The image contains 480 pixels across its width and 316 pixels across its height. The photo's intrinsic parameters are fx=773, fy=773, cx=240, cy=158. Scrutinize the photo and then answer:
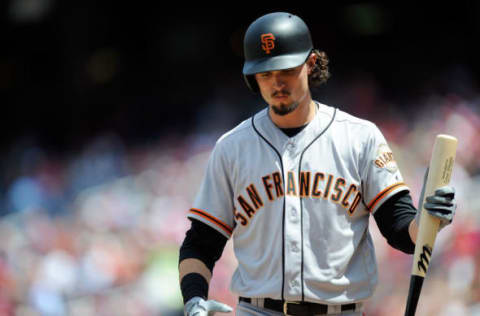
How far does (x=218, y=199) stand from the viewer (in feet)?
8.65

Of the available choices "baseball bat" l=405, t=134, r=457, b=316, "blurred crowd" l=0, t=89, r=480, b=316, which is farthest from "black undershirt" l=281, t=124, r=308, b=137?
"blurred crowd" l=0, t=89, r=480, b=316

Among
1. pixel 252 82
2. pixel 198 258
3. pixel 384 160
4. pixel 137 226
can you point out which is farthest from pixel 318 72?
pixel 137 226

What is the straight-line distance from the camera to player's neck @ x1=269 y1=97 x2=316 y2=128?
2.59m

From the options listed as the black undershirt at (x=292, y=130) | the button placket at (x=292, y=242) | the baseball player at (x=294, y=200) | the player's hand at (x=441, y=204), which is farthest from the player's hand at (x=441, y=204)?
the black undershirt at (x=292, y=130)

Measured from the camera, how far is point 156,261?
6.34 metres

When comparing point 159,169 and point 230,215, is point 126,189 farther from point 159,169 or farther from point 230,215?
point 230,215

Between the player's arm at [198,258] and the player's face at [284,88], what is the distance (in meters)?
0.49

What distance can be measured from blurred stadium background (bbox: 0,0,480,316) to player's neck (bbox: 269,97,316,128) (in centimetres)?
302

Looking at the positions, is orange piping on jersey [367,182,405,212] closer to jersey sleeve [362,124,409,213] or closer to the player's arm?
jersey sleeve [362,124,409,213]

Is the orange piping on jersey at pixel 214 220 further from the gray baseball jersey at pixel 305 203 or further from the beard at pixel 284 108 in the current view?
the beard at pixel 284 108

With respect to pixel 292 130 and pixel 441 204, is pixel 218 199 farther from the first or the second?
pixel 441 204

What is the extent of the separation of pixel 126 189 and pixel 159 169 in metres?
0.35

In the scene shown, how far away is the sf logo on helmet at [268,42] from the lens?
2.53m

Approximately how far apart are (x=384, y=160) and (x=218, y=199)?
1.88ft
